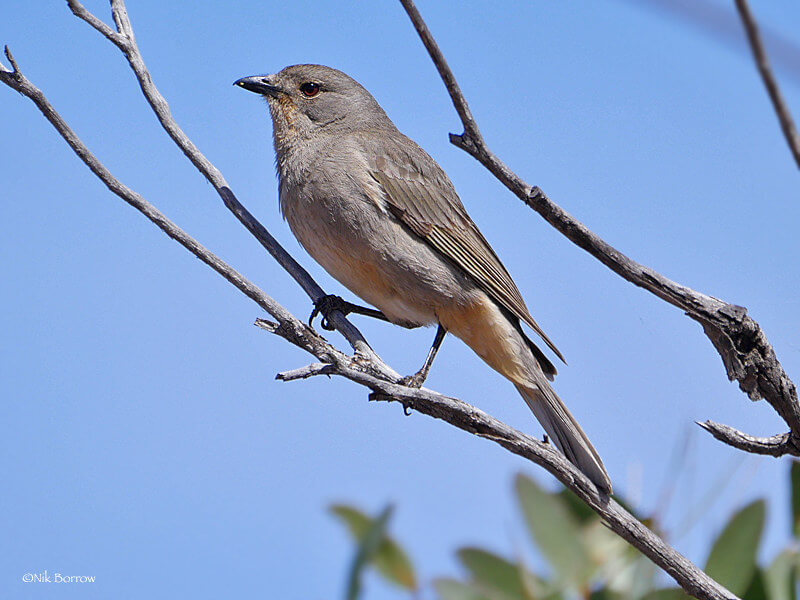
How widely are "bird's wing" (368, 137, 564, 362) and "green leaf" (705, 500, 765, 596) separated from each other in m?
2.19

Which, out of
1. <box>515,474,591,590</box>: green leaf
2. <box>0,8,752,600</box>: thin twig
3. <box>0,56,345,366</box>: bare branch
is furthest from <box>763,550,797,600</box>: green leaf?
<box>0,56,345,366</box>: bare branch

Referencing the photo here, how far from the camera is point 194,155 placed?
425 centimetres

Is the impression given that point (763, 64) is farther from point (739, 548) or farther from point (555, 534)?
point (739, 548)

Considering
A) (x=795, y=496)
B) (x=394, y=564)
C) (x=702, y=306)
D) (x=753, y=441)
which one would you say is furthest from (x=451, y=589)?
(x=753, y=441)

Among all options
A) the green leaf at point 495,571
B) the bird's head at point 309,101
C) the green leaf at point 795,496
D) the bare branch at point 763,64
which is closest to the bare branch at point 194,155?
the bird's head at point 309,101

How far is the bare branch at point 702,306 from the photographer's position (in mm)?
2924

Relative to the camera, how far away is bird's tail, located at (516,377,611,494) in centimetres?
414

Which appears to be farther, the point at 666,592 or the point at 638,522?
the point at 638,522

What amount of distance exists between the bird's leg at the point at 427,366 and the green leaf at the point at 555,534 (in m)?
2.26

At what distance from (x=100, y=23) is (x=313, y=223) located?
1.49 metres

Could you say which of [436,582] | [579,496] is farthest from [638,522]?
[436,582]

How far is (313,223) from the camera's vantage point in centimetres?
466

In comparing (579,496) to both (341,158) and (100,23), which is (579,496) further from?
(100,23)

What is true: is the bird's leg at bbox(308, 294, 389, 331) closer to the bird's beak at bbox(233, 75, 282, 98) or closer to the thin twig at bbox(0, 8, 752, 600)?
the thin twig at bbox(0, 8, 752, 600)
